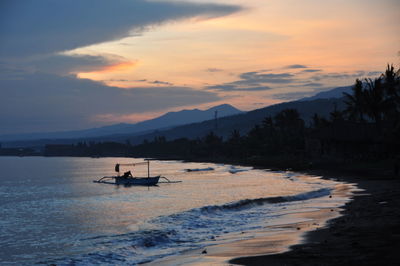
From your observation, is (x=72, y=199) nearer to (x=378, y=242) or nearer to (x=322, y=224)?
(x=322, y=224)

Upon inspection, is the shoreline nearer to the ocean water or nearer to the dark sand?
the dark sand

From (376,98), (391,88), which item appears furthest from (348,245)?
(376,98)

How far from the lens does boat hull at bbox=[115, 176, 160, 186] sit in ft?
192

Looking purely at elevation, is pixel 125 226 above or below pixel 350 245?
below

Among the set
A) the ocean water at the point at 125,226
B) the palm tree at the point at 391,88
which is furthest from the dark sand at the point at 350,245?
the palm tree at the point at 391,88

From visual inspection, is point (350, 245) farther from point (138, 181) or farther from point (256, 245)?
point (138, 181)

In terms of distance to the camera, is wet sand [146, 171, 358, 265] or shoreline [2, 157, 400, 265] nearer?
shoreline [2, 157, 400, 265]

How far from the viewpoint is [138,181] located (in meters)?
59.9

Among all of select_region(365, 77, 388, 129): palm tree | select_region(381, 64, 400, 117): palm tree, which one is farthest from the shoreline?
select_region(365, 77, 388, 129): palm tree

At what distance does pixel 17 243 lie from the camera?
20.6 m

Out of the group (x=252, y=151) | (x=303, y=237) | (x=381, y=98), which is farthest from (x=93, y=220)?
(x=252, y=151)

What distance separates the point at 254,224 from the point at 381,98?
44.5m

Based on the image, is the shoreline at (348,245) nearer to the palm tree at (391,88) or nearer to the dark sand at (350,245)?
the dark sand at (350,245)

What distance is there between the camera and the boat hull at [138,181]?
58.5 meters
